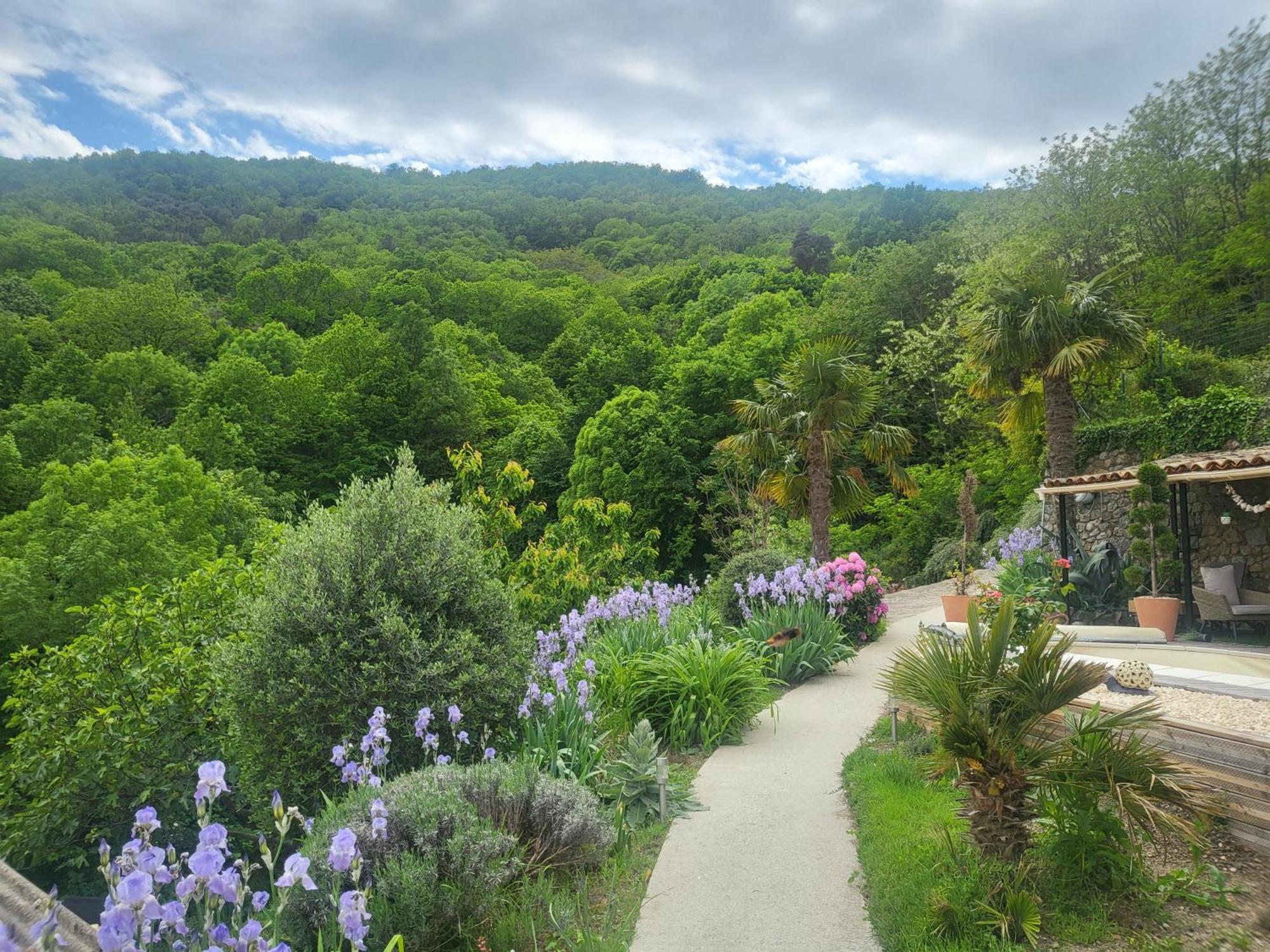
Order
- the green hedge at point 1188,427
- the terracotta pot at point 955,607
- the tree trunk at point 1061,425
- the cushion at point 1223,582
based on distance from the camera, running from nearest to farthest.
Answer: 1. the cushion at point 1223,582
2. the terracotta pot at point 955,607
3. the green hedge at point 1188,427
4. the tree trunk at point 1061,425

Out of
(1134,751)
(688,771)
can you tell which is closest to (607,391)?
(688,771)

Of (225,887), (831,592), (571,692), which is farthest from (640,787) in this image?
(831,592)

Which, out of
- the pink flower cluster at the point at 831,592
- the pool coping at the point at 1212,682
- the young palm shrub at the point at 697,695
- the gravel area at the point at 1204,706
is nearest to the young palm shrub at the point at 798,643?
the pink flower cluster at the point at 831,592

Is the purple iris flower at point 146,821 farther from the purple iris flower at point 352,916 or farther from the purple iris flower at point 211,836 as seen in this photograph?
the purple iris flower at point 352,916

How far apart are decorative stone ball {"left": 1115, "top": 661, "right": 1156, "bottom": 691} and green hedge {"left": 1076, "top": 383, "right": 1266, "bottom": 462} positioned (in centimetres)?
997

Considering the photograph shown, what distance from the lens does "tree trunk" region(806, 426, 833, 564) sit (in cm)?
1470

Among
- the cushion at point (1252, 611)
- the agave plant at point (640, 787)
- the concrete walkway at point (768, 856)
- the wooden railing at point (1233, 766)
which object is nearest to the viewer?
the concrete walkway at point (768, 856)

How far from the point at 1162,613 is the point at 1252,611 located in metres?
1.30

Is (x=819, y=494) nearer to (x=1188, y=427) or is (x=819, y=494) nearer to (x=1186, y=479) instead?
(x=1186, y=479)

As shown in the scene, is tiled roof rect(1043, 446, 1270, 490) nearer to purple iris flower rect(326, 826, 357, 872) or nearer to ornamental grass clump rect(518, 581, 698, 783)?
ornamental grass clump rect(518, 581, 698, 783)

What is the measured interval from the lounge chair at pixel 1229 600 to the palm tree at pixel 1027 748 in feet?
25.0

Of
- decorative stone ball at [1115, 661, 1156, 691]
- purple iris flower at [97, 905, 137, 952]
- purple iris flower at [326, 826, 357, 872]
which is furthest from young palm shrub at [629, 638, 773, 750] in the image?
purple iris flower at [97, 905, 137, 952]

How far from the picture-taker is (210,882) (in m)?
1.97

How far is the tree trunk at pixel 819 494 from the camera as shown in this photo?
14.7 m
